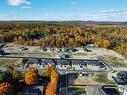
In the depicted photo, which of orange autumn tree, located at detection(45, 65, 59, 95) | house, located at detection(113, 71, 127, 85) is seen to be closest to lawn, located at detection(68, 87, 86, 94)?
orange autumn tree, located at detection(45, 65, 59, 95)

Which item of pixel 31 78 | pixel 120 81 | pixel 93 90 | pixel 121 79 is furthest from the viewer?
pixel 121 79

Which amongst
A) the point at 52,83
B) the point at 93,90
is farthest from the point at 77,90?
the point at 52,83

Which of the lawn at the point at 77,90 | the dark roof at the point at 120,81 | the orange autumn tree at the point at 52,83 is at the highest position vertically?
the orange autumn tree at the point at 52,83

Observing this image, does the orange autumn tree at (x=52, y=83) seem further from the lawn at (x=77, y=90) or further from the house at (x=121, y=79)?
the house at (x=121, y=79)

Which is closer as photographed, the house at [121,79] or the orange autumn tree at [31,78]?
the orange autumn tree at [31,78]

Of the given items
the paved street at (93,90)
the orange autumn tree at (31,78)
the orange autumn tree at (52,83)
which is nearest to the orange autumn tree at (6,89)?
the orange autumn tree at (31,78)

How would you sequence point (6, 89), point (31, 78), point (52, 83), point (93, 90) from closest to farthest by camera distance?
point (6, 89) < point (93, 90) < point (52, 83) < point (31, 78)

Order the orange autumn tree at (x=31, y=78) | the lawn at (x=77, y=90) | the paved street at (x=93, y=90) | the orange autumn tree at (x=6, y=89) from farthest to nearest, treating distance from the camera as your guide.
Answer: the orange autumn tree at (x=31, y=78)
the lawn at (x=77, y=90)
the paved street at (x=93, y=90)
the orange autumn tree at (x=6, y=89)

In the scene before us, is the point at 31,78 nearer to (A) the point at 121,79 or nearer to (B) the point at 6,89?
(B) the point at 6,89

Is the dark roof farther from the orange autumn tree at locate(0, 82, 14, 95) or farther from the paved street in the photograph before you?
the orange autumn tree at locate(0, 82, 14, 95)

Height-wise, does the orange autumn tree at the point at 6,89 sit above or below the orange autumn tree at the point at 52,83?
above

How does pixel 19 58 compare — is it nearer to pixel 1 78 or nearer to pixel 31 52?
pixel 31 52
